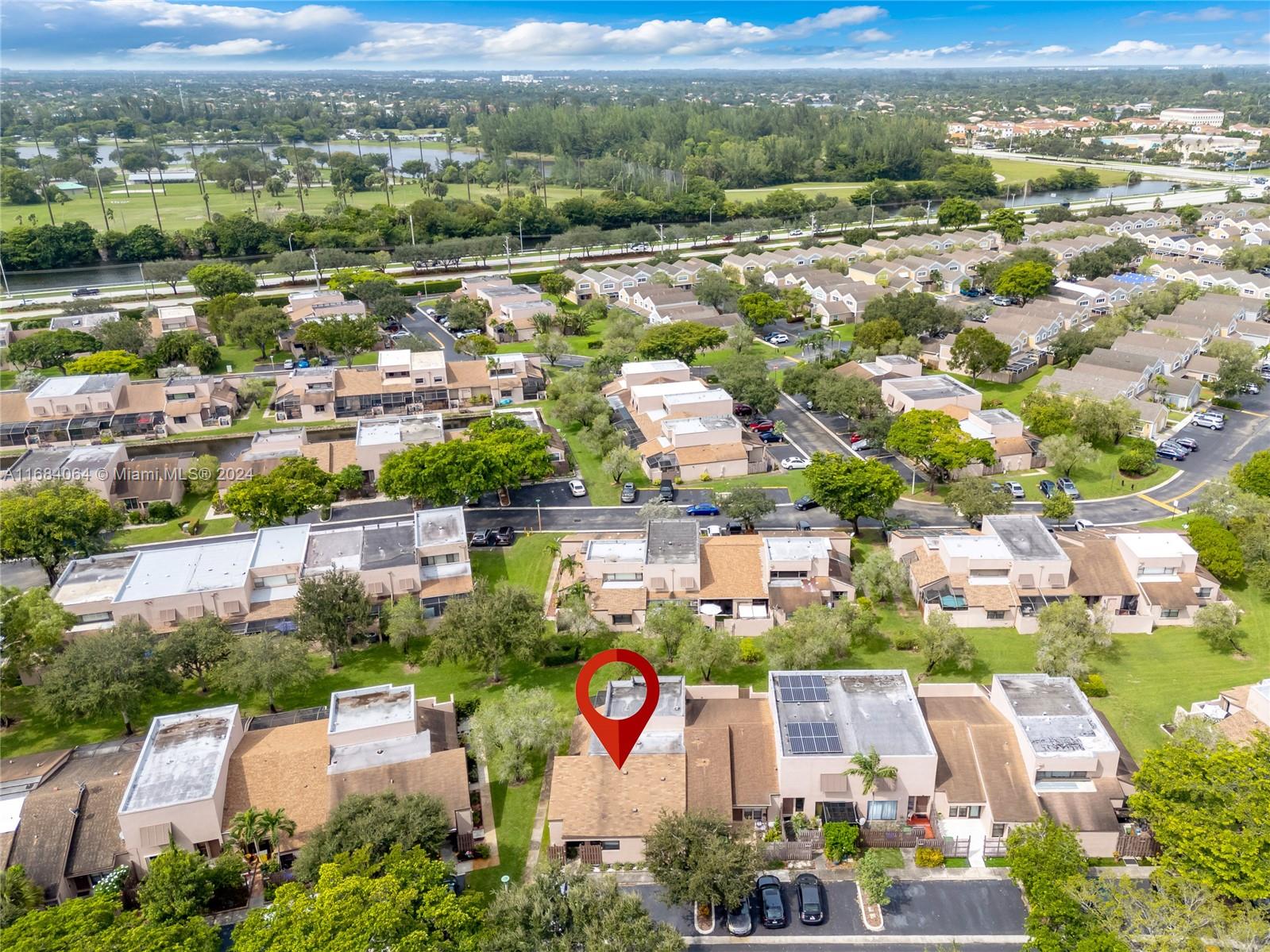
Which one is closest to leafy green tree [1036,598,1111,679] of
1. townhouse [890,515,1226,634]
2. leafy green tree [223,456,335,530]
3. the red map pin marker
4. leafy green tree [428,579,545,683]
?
townhouse [890,515,1226,634]

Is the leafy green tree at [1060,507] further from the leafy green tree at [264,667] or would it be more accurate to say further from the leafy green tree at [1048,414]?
the leafy green tree at [264,667]

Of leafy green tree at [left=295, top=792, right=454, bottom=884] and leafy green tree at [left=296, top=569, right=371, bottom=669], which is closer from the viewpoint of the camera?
leafy green tree at [left=295, top=792, right=454, bottom=884]

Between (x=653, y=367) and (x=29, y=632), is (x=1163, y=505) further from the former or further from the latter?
(x=29, y=632)

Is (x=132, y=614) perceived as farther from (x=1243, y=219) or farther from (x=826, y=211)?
(x=1243, y=219)

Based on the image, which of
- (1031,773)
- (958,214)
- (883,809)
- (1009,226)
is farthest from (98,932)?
(958,214)

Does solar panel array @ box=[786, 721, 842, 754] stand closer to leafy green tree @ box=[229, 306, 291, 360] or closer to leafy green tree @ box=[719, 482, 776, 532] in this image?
leafy green tree @ box=[719, 482, 776, 532]
